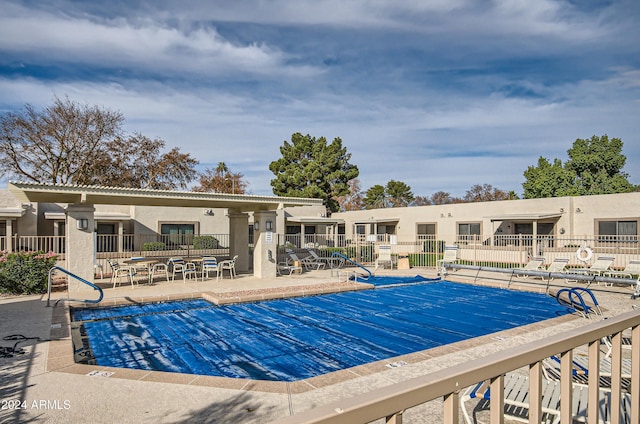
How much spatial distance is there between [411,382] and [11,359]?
6719mm

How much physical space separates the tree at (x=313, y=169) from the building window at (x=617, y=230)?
21.4m

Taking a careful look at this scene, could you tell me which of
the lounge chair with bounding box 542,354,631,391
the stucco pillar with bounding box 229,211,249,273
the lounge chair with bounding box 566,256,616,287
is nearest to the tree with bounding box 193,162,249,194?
the stucco pillar with bounding box 229,211,249,273

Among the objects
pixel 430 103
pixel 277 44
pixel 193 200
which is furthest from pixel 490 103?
pixel 193 200

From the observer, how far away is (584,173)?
40.3 meters

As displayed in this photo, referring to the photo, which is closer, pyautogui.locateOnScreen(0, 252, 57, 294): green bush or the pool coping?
the pool coping

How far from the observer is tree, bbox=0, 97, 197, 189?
1071 inches

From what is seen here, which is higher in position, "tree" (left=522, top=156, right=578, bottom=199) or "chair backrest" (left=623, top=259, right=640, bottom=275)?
"tree" (left=522, top=156, right=578, bottom=199)

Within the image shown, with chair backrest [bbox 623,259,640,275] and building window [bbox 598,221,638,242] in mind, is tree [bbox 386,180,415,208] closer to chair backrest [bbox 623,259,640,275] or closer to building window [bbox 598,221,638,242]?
building window [bbox 598,221,638,242]

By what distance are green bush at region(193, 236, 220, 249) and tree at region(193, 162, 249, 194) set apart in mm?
21291

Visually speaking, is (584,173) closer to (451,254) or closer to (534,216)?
(534,216)

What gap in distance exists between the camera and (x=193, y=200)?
1382cm

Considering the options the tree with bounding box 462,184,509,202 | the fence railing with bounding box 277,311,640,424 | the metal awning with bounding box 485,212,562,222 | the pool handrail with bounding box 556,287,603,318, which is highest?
the tree with bounding box 462,184,509,202

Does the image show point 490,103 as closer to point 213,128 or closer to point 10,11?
point 213,128

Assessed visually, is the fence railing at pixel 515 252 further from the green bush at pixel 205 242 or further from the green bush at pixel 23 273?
the green bush at pixel 23 273
